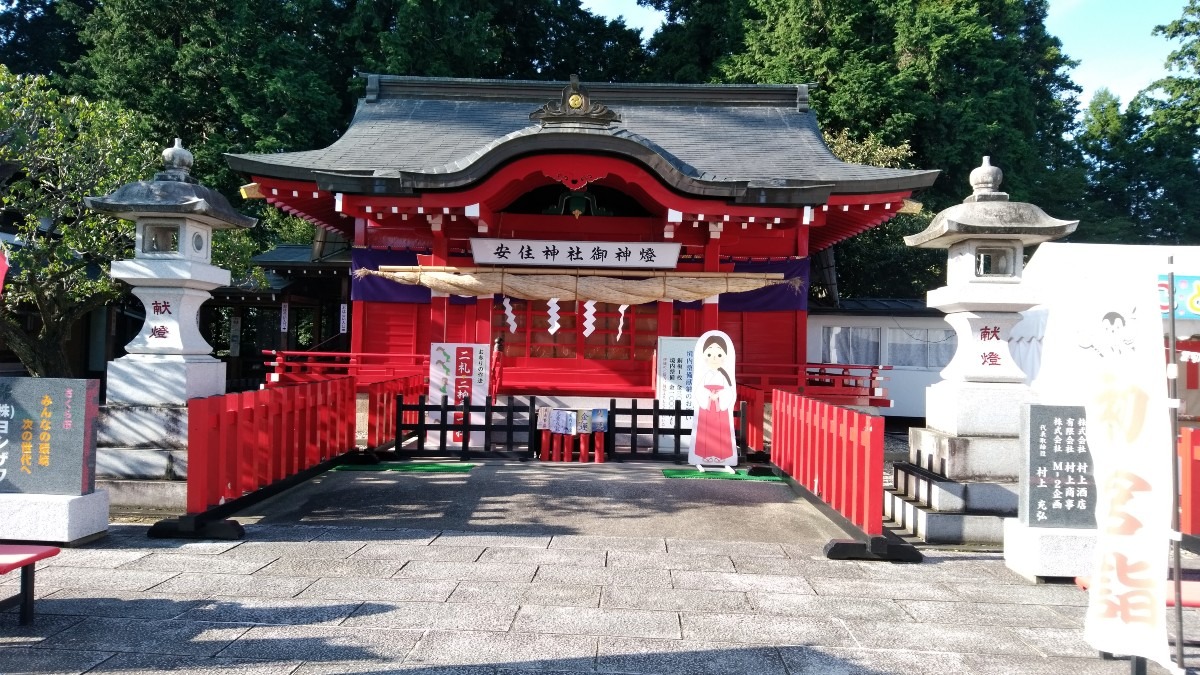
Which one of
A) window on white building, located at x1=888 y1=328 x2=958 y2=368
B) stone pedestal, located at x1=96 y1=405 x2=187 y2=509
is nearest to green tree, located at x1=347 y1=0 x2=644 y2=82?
window on white building, located at x1=888 y1=328 x2=958 y2=368

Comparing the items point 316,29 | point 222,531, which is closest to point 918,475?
point 222,531

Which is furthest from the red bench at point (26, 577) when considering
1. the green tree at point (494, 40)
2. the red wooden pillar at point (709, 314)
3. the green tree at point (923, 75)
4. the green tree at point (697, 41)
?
the green tree at point (697, 41)

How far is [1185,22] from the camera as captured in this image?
85.0ft

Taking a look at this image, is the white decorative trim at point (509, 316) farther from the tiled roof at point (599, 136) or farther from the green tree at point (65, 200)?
the green tree at point (65, 200)

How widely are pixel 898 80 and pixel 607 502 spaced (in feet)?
61.4

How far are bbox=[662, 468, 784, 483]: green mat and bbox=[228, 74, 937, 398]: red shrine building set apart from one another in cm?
231

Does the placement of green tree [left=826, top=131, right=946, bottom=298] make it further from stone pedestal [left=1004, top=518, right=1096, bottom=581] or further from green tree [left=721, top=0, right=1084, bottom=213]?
stone pedestal [left=1004, top=518, right=1096, bottom=581]

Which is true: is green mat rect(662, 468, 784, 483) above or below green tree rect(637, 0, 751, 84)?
below

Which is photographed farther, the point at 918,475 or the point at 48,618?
the point at 918,475

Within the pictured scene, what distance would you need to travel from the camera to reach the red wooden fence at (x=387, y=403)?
953cm

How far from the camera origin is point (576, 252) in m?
10.8

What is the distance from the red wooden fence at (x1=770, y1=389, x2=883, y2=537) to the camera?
17.4 feet

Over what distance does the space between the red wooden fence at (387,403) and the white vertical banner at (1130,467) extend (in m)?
7.52

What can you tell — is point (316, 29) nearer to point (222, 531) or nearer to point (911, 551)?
point (222, 531)
